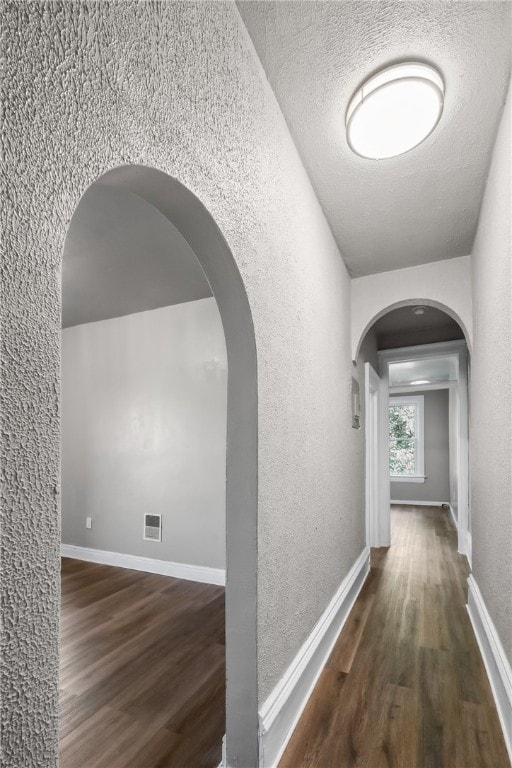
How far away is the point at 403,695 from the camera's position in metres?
1.83

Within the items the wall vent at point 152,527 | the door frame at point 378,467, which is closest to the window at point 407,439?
the door frame at point 378,467

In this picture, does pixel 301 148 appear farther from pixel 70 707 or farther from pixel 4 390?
pixel 70 707

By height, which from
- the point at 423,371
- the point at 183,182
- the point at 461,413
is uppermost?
the point at 423,371

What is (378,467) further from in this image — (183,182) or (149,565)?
(183,182)

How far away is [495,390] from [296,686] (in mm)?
1566

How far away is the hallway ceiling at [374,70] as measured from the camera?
1308mm

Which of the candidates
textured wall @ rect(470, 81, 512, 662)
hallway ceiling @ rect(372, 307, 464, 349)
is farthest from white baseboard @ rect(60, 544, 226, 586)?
hallway ceiling @ rect(372, 307, 464, 349)

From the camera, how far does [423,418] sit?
8.72 metres

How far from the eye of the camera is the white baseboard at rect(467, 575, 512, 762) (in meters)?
1.53

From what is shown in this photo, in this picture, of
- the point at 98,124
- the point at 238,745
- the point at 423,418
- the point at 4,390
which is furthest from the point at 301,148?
the point at 423,418

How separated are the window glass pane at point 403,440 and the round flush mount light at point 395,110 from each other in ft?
25.4

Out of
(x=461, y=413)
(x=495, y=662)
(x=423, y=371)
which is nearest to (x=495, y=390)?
(x=495, y=662)

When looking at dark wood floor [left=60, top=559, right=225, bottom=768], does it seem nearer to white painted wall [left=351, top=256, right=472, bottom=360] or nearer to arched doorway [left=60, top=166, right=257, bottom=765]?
arched doorway [left=60, top=166, right=257, bottom=765]

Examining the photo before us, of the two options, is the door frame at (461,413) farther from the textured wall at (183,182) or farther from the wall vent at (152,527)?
the textured wall at (183,182)
